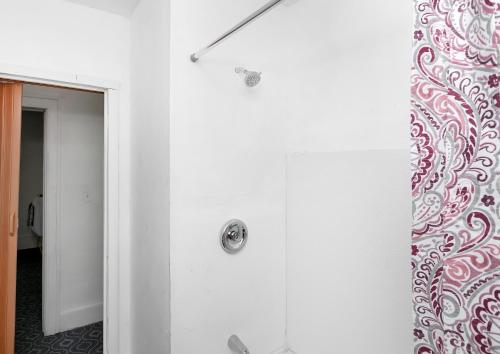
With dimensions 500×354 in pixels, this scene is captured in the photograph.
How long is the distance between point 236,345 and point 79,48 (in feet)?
5.96

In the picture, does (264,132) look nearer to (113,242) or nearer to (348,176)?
(348,176)

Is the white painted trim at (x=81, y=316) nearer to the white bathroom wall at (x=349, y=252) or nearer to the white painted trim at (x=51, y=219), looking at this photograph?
the white painted trim at (x=51, y=219)

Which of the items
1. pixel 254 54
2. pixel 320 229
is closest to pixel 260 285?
pixel 320 229

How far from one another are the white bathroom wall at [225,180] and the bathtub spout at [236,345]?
4 centimetres

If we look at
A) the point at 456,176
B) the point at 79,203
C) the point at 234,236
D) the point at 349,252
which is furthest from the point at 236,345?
the point at 79,203

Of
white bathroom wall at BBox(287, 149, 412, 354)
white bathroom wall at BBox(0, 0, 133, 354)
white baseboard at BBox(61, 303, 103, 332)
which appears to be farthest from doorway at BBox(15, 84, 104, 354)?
white bathroom wall at BBox(287, 149, 412, 354)

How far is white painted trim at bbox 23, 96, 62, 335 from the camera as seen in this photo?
7.38 feet

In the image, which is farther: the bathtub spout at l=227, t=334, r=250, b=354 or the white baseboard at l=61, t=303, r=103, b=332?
the white baseboard at l=61, t=303, r=103, b=332

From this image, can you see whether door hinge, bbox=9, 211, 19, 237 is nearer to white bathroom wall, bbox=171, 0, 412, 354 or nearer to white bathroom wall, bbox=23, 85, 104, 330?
white bathroom wall, bbox=23, 85, 104, 330

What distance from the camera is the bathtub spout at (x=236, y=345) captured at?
1.24 metres

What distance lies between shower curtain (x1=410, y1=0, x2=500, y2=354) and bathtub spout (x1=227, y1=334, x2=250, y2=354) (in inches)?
33.0

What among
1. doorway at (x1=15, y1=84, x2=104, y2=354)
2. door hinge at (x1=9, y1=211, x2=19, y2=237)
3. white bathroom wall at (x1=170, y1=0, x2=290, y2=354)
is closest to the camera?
white bathroom wall at (x1=170, y1=0, x2=290, y2=354)

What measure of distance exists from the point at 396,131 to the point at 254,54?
800mm

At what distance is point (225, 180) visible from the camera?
1.32 metres
